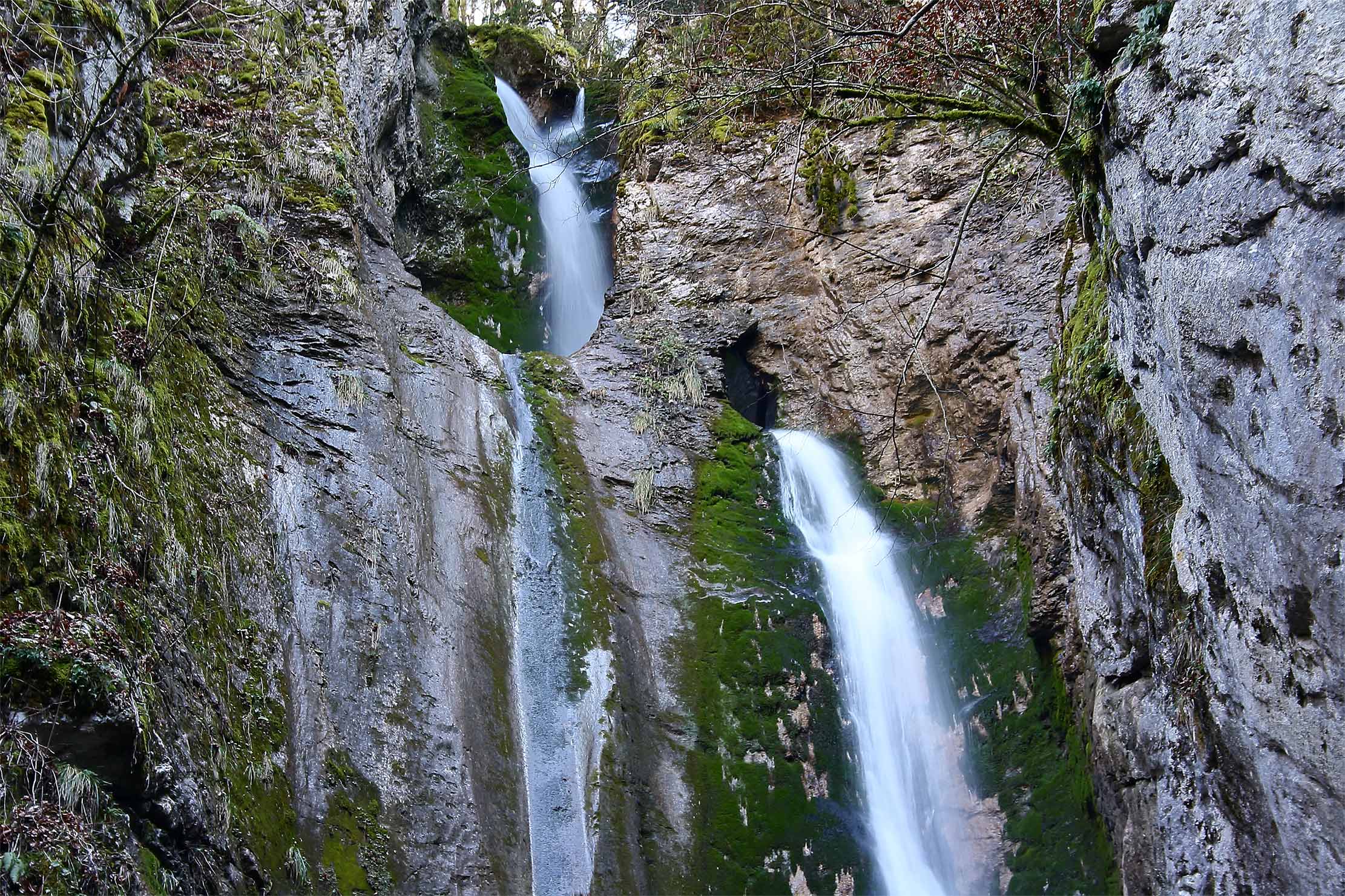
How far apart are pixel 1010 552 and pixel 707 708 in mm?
3820

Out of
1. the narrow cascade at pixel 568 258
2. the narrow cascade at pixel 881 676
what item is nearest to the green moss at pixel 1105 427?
the narrow cascade at pixel 881 676

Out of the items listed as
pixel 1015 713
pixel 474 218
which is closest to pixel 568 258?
pixel 474 218

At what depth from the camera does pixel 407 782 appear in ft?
21.4

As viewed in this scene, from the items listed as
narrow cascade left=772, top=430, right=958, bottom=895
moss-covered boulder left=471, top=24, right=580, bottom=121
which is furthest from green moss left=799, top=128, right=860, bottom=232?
moss-covered boulder left=471, top=24, right=580, bottom=121

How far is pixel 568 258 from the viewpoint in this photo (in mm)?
14914

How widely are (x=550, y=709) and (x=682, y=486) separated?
3.75 meters

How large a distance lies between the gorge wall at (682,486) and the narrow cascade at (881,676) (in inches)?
11.7

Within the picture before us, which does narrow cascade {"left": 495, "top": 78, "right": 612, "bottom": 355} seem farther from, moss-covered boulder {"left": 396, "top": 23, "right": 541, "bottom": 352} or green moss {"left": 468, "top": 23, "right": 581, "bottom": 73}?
green moss {"left": 468, "top": 23, "right": 581, "bottom": 73}

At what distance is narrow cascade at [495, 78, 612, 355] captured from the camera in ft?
47.0

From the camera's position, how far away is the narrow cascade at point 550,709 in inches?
273

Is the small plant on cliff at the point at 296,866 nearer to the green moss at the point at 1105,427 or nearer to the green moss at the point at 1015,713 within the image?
the green moss at the point at 1105,427

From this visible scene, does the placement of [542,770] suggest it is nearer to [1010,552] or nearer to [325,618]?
[325,618]

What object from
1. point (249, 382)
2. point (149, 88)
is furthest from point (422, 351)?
point (149, 88)

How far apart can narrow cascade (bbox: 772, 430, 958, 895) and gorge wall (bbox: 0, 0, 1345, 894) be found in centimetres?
30
